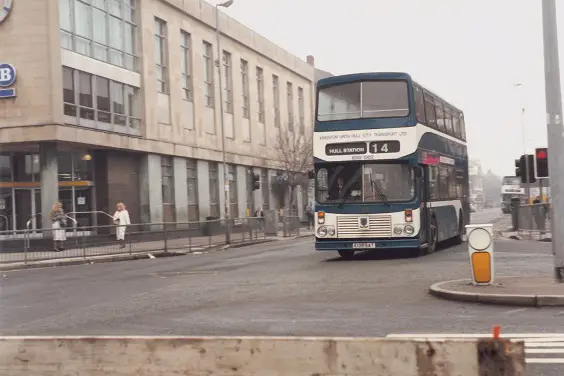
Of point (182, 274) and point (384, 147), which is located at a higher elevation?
point (384, 147)

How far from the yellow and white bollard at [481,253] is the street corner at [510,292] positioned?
0.17 m

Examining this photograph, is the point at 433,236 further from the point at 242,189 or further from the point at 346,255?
the point at 242,189

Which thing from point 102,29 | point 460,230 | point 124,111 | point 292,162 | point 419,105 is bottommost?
point 460,230

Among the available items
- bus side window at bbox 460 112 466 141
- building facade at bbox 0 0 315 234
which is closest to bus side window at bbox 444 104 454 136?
bus side window at bbox 460 112 466 141

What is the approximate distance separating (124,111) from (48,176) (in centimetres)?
611

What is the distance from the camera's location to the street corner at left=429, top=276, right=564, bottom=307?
991 centimetres

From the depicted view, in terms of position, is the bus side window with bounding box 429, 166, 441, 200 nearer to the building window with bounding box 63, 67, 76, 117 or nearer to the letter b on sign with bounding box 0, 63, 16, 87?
the building window with bounding box 63, 67, 76, 117

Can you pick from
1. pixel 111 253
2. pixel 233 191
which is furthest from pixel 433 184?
pixel 233 191

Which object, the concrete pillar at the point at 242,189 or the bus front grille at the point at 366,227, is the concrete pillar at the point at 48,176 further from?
the concrete pillar at the point at 242,189

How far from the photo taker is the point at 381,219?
17.6 m

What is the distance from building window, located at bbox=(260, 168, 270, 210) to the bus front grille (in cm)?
3236

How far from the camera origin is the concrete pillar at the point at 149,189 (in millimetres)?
34469

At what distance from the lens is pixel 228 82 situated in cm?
4572

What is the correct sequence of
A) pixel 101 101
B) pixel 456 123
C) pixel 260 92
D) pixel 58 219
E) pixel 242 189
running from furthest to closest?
pixel 260 92 < pixel 242 189 < pixel 101 101 < pixel 58 219 < pixel 456 123
